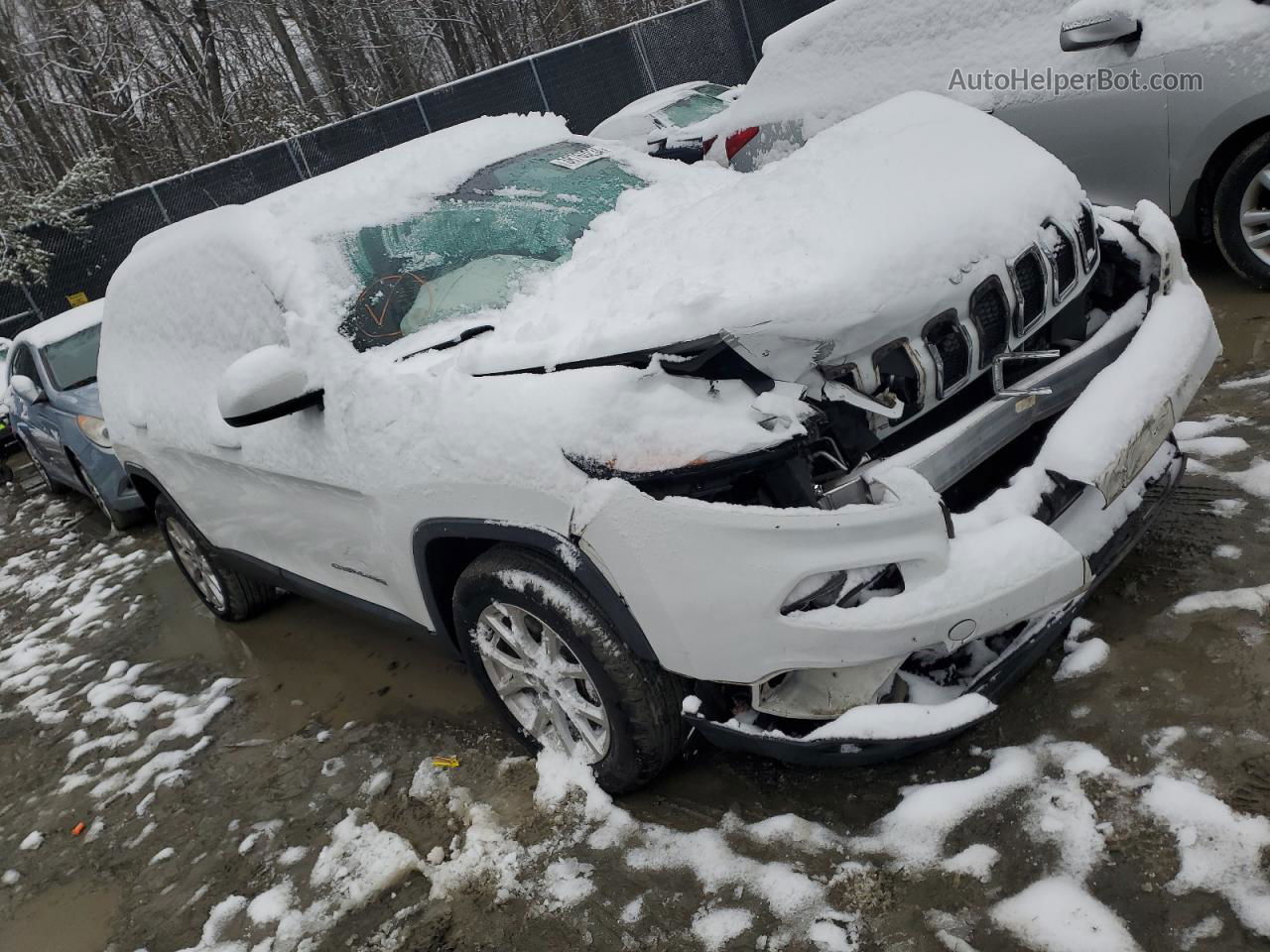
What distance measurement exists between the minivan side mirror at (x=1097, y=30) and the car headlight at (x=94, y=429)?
6.23m

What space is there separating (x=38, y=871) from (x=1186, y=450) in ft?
14.3

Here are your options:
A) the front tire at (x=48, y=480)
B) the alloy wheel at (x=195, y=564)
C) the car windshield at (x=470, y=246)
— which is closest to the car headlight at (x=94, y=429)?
the front tire at (x=48, y=480)

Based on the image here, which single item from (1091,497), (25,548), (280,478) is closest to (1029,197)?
(1091,497)

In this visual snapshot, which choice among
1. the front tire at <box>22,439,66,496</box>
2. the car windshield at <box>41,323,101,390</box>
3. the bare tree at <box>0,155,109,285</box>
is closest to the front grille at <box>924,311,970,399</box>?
the car windshield at <box>41,323,101,390</box>

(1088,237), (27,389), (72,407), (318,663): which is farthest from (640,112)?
(1088,237)

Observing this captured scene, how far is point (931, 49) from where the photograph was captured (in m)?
5.11

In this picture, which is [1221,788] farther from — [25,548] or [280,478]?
[25,548]

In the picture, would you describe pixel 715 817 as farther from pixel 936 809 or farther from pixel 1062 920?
pixel 1062 920

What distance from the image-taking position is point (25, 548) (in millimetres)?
7551

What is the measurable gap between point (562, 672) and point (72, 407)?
19.3 feet

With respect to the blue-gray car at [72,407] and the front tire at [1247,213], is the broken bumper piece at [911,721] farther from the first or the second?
the blue-gray car at [72,407]

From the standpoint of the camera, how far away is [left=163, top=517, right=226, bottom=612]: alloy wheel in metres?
4.71

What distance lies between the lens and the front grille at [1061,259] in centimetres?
258

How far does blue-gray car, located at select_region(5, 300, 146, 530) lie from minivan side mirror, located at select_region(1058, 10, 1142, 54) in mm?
6094
